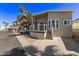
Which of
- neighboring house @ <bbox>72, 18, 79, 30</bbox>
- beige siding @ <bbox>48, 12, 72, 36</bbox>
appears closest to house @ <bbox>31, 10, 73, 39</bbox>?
beige siding @ <bbox>48, 12, 72, 36</bbox>

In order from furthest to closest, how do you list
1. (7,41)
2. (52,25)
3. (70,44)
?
(52,25), (70,44), (7,41)

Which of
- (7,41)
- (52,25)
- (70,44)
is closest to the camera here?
(7,41)

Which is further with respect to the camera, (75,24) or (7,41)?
(75,24)

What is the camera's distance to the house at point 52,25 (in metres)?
9.62

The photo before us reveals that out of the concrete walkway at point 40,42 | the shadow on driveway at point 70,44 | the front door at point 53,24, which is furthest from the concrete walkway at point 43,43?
the front door at point 53,24

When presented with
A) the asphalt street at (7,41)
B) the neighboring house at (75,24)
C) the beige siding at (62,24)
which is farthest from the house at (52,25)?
the asphalt street at (7,41)

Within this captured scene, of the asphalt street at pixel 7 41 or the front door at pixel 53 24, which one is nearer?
the asphalt street at pixel 7 41

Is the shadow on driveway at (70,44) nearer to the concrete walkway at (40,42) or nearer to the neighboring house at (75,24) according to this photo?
the concrete walkway at (40,42)

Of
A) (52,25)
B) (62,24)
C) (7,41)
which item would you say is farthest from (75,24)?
(7,41)

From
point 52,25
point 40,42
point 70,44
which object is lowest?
point 70,44

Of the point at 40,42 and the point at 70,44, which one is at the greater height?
the point at 40,42

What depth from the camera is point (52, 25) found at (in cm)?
973

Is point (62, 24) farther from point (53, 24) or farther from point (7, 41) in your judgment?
point (7, 41)

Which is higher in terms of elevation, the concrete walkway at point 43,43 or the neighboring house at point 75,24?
the neighboring house at point 75,24
